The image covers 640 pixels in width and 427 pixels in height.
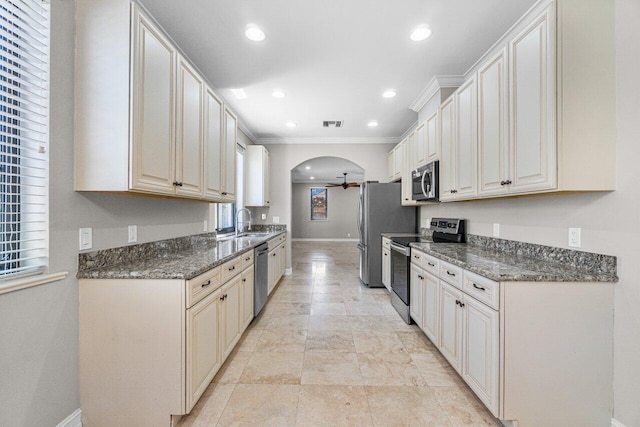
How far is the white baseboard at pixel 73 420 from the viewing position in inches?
56.0

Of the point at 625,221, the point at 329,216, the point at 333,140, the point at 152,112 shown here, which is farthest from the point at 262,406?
the point at 329,216

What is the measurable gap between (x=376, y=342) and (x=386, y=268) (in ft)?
5.39

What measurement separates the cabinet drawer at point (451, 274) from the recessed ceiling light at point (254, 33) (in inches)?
97.1

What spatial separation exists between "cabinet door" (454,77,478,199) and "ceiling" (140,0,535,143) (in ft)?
1.57

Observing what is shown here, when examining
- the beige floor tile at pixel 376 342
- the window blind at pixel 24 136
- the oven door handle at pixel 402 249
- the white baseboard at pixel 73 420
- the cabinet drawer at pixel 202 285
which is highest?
the window blind at pixel 24 136

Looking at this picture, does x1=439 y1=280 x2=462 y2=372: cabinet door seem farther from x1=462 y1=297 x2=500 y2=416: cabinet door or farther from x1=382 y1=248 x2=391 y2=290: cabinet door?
x1=382 y1=248 x2=391 y2=290: cabinet door

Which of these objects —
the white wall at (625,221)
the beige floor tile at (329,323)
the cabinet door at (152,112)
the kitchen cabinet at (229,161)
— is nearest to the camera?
the white wall at (625,221)

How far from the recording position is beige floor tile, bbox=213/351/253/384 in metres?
2.00

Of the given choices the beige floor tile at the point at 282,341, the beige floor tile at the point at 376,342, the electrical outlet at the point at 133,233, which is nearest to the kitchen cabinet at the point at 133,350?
the electrical outlet at the point at 133,233

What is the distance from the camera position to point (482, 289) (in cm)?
163

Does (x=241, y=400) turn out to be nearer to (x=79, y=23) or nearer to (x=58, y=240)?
(x=58, y=240)

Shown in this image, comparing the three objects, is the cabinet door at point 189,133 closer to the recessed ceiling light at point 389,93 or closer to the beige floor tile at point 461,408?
the recessed ceiling light at point 389,93

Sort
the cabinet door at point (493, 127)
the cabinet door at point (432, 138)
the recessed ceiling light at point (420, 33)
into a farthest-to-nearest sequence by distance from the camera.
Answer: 1. the cabinet door at point (432, 138)
2. the recessed ceiling light at point (420, 33)
3. the cabinet door at point (493, 127)

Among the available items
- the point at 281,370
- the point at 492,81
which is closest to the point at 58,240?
the point at 281,370
